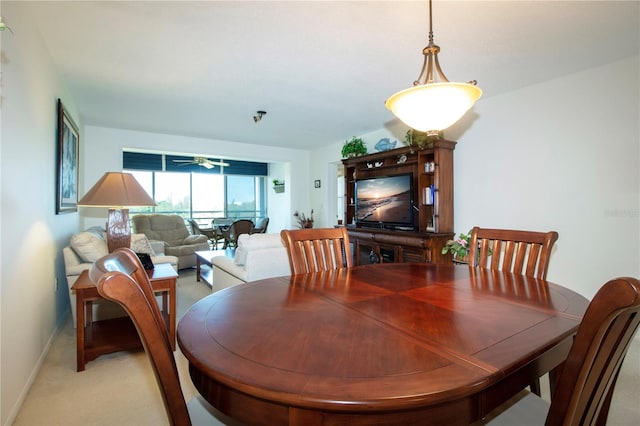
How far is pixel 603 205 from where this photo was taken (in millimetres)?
2705

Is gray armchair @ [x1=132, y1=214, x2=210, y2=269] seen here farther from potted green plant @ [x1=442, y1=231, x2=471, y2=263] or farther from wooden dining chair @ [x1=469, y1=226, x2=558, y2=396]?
wooden dining chair @ [x1=469, y1=226, x2=558, y2=396]

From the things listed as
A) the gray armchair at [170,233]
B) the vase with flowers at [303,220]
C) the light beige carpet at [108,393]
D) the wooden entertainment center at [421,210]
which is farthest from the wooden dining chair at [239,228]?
the light beige carpet at [108,393]

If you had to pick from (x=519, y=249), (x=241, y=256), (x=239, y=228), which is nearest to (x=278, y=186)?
(x=239, y=228)

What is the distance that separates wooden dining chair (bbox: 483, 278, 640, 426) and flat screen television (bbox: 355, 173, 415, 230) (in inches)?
132

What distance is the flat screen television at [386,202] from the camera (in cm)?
409

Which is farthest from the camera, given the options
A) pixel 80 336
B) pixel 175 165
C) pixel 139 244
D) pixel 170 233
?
pixel 175 165

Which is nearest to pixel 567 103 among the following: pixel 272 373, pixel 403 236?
pixel 403 236

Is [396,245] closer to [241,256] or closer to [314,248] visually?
[241,256]

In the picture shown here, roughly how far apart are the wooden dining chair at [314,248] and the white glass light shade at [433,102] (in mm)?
826

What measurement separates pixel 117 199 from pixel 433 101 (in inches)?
92.1

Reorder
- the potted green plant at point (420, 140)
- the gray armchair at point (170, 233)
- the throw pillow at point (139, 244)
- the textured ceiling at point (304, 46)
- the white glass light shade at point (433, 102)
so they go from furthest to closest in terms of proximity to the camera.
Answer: the gray armchair at point (170, 233) → the potted green plant at point (420, 140) → the throw pillow at point (139, 244) → the textured ceiling at point (304, 46) → the white glass light shade at point (433, 102)

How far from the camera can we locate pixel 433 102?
1.44 metres

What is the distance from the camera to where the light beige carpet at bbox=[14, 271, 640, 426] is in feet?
5.29

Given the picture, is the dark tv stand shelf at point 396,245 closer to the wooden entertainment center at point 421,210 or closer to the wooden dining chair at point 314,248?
Answer: the wooden entertainment center at point 421,210
